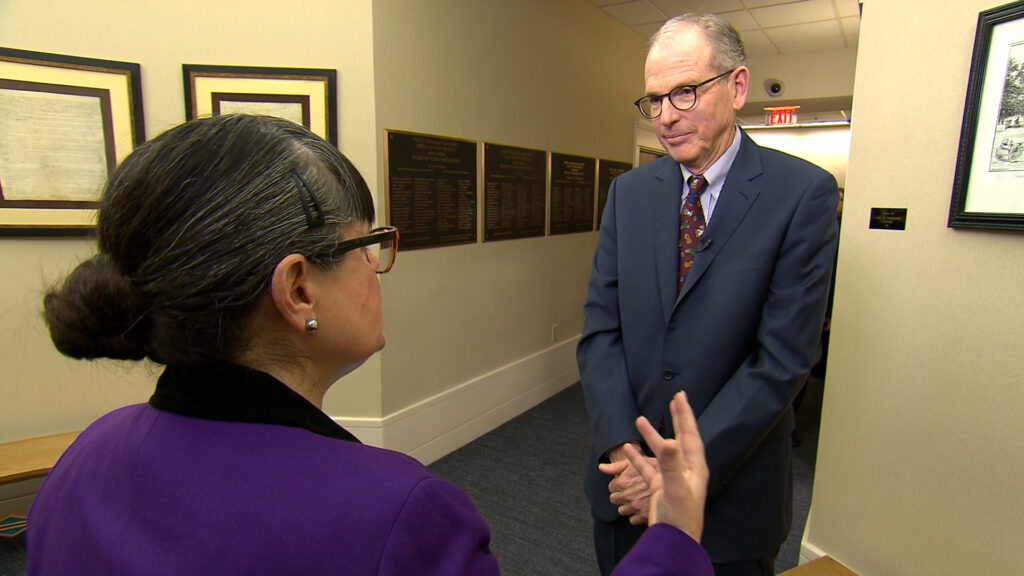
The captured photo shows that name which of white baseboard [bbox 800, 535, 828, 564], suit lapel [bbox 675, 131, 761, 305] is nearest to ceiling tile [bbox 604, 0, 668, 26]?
suit lapel [bbox 675, 131, 761, 305]

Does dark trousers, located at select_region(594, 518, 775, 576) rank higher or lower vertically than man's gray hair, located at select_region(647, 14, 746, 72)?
lower

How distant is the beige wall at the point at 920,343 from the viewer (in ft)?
4.80

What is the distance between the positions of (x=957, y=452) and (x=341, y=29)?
9.36 ft

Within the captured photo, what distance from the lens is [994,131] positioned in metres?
1.41

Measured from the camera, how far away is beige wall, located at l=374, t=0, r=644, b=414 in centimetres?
271

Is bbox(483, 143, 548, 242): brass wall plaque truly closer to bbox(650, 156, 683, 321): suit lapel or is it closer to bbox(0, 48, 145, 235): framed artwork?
bbox(0, 48, 145, 235): framed artwork

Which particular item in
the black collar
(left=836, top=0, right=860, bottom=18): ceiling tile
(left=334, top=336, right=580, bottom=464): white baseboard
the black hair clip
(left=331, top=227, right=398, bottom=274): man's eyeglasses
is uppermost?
(left=836, top=0, right=860, bottom=18): ceiling tile

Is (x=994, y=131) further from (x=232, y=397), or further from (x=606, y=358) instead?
(x=232, y=397)

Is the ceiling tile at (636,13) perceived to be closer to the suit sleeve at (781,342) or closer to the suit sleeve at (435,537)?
the suit sleeve at (781,342)

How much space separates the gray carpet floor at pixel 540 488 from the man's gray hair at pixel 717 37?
1.93m

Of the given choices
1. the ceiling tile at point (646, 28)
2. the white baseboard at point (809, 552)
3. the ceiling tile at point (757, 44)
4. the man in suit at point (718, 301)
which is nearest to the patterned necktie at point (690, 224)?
the man in suit at point (718, 301)

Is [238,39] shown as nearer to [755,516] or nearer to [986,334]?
[755,516]

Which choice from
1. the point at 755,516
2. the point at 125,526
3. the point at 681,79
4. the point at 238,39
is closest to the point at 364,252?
the point at 125,526

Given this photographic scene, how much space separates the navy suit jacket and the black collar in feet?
2.69
